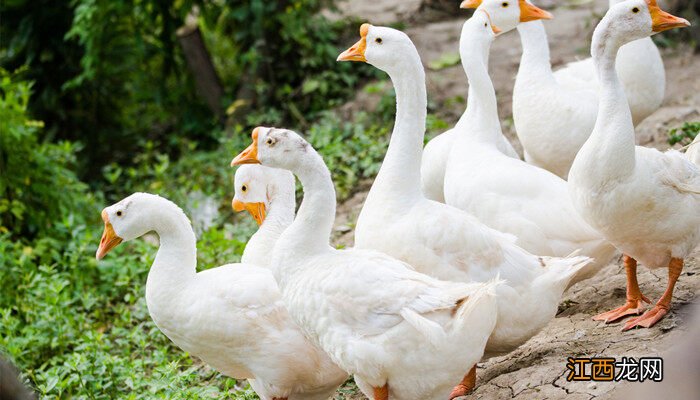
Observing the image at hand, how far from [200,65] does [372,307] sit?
729cm

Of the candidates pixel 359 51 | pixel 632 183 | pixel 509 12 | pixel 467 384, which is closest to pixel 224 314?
pixel 467 384

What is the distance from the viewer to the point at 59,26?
10984 mm

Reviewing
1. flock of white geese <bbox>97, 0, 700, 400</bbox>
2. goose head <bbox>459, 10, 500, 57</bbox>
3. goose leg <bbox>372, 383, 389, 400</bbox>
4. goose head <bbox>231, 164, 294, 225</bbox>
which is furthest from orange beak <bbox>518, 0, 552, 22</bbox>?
goose leg <bbox>372, 383, 389, 400</bbox>

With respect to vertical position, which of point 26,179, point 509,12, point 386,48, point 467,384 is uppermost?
point 386,48

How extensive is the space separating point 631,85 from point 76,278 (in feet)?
14.5

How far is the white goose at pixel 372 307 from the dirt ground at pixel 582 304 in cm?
52

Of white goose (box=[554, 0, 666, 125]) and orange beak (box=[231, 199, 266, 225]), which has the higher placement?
white goose (box=[554, 0, 666, 125])

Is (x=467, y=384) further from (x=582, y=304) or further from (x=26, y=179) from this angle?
(x=26, y=179)

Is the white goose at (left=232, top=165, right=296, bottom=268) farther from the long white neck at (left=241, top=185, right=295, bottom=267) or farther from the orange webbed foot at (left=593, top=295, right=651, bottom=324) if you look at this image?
the orange webbed foot at (left=593, top=295, right=651, bottom=324)

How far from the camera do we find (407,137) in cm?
497

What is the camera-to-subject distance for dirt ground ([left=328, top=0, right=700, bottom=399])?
4.41 metres

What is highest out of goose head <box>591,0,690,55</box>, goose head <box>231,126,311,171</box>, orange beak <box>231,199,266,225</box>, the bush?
goose head <box>591,0,690,55</box>

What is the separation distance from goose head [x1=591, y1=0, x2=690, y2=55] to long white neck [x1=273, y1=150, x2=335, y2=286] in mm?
1687

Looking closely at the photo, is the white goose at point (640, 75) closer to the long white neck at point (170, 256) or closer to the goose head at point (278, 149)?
the goose head at point (278, 149)
